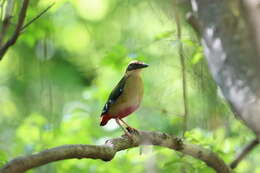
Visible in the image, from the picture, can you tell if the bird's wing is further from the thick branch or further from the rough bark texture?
the rough bark texture

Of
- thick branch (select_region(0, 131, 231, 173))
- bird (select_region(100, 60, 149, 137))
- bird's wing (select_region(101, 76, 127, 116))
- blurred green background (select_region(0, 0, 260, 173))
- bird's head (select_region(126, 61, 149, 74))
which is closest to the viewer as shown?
thick branch (select_region(0, 131, 231, 173))

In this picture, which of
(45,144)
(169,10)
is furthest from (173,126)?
(169,10)

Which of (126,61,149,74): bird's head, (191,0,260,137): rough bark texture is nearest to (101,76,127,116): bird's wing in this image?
(126,61,149,74): bird's head

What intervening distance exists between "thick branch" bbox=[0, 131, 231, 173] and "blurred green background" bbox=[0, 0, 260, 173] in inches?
6.9

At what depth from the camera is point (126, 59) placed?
704 centimetres

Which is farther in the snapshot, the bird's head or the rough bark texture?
the bird's head

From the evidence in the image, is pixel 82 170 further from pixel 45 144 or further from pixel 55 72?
pixel 55 72

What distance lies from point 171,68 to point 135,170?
5.35 ft

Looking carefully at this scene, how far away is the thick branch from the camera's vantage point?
2826 millimetres

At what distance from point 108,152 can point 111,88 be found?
4671 millimetres

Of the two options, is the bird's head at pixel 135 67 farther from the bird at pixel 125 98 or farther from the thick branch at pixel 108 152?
the thick branch at pixel 108 152

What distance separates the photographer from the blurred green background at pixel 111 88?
17.9ft

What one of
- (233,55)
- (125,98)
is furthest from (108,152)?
(125,98)

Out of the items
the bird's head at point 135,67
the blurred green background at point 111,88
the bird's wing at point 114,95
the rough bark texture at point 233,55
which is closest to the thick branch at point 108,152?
the blurred green background at point 111,88
